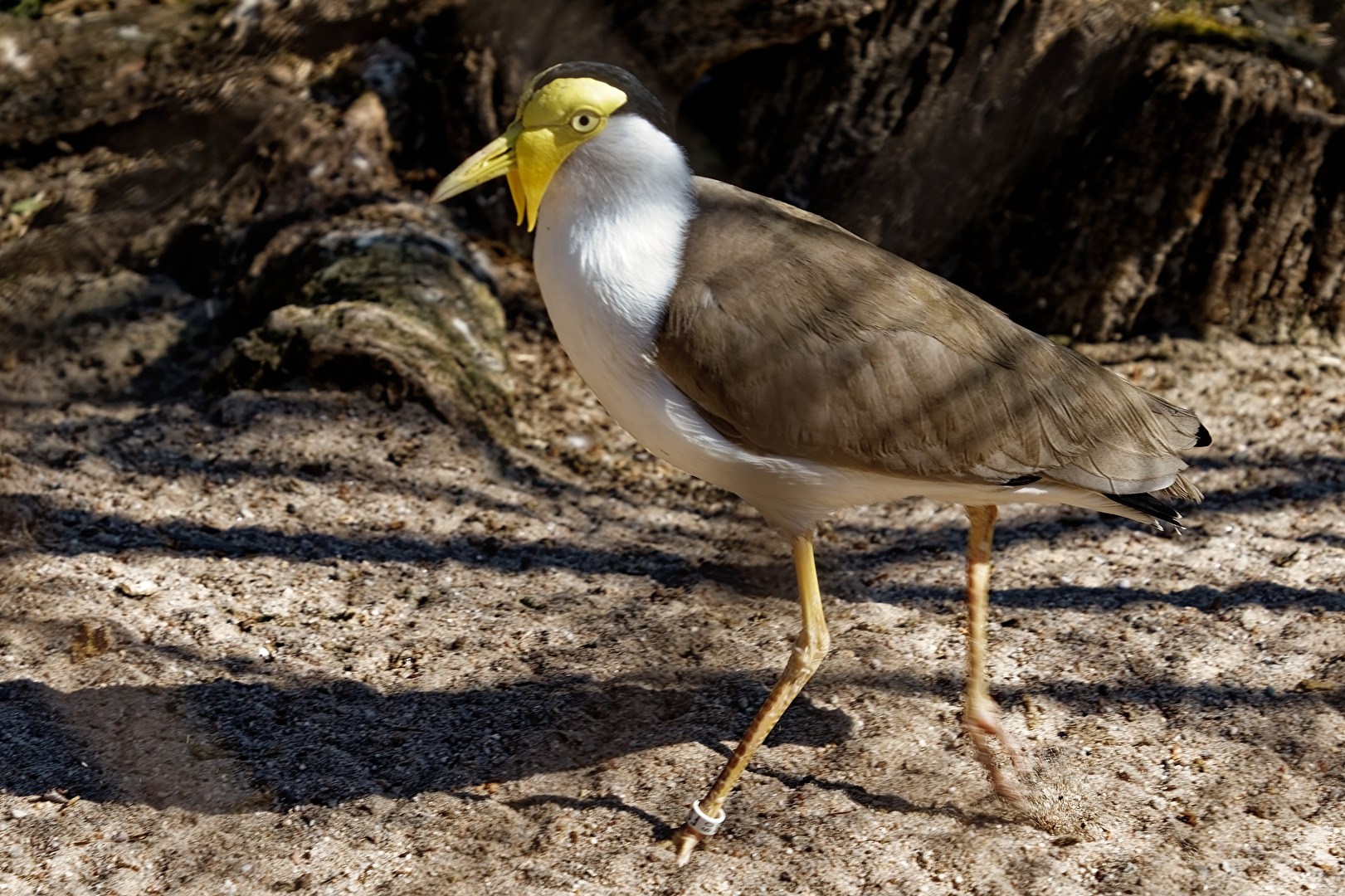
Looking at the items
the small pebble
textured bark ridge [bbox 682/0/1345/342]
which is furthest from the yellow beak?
textured bark ridge [bbox 682/0/1345/342]

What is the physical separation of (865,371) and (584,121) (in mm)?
805

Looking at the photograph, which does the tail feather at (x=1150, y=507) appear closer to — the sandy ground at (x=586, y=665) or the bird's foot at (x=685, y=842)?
the sandy ground at (x=586, y=665)

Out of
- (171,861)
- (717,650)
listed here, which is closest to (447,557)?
(717,650)

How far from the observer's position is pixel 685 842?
267 centimetres

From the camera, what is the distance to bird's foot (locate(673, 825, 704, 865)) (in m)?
2.66

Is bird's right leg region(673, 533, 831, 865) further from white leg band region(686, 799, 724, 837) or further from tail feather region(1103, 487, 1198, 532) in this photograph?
tail feather region(1103, 487, 1198, 532)

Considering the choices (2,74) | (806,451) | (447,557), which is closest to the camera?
(806,451)

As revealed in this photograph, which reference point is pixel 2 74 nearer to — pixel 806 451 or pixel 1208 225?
pixel 806 451

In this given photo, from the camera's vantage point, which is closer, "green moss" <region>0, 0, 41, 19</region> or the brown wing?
the brown wing

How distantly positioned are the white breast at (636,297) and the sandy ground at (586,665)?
2.39 ft

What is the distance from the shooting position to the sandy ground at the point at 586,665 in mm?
2617

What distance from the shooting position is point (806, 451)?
2621 mm

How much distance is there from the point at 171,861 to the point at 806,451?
1.55 meters

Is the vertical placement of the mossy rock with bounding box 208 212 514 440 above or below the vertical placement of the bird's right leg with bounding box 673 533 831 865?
above
